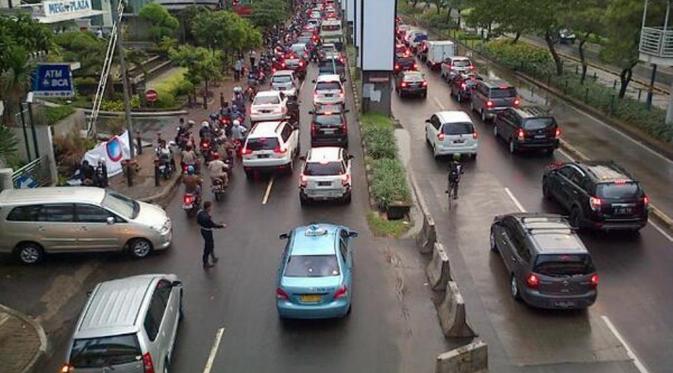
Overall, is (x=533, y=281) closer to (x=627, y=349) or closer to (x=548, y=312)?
(x=548, y=312)

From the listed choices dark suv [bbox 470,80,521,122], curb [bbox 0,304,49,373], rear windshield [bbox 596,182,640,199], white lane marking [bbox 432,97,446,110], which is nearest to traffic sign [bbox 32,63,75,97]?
curb [bbox 0,304,49,373]

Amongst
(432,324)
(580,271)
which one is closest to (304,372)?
(432,324)

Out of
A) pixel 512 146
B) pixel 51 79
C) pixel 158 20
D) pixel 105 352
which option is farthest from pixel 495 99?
pixel 158 20

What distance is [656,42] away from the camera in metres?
26.5

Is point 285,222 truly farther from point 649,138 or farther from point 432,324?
point 649,138

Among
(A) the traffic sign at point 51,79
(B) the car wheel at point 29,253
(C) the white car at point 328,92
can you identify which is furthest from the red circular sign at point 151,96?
(B) the car wheel at point 29,253

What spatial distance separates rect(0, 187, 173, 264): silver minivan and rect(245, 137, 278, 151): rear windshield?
22.8 feet

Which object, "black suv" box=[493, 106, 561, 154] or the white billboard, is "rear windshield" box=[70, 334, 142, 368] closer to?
"black suv" box=[493, 106, 561, 154]

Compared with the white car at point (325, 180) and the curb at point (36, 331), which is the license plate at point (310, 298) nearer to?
the curb at point (36, 331)

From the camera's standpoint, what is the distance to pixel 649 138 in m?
27.3

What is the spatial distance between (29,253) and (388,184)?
9888 millimetres

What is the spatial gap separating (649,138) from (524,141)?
6159 mm

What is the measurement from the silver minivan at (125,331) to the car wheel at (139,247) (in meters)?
4.82

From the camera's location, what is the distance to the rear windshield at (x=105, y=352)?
33.1 feet
